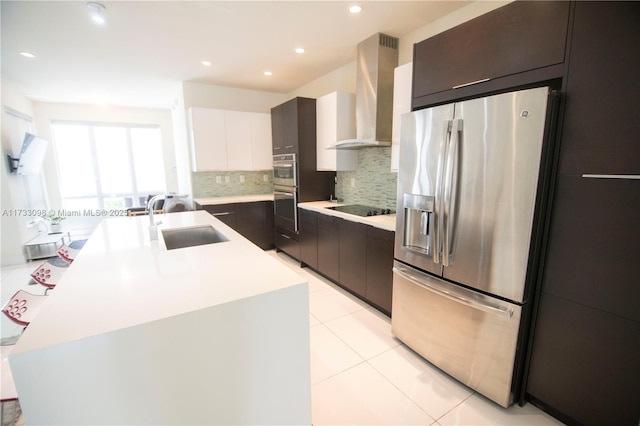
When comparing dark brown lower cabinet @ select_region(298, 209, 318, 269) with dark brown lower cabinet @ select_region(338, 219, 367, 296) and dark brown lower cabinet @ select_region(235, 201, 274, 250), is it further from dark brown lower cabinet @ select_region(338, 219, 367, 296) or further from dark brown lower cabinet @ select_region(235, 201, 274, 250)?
dark brown lower cabinet @ select_region(235, 201, 274, 250)

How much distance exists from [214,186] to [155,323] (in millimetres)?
3963

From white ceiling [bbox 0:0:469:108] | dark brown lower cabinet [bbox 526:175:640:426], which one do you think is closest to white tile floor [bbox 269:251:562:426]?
dark brown lower cabinet [bbox 526:175:640:426]

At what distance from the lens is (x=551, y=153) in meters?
1.40

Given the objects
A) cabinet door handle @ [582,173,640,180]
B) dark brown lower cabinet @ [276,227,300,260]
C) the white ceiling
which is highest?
the white ceiling

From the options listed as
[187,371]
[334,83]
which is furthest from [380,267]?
[334,83]

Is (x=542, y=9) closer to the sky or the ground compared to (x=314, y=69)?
closer to the ground

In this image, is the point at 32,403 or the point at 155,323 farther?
the point at 155,323

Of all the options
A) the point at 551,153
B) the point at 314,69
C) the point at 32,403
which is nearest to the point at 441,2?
the point at 551,153

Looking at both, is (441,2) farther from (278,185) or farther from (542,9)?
(278,185)

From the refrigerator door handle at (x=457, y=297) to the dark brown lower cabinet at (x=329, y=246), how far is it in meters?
1.08

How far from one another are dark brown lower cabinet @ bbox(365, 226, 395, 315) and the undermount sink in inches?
54.2

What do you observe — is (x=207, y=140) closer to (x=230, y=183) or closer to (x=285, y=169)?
(x=230, y=183)

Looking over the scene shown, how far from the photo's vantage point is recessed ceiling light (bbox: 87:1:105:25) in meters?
2.11

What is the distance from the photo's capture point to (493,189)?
4.94 ft
